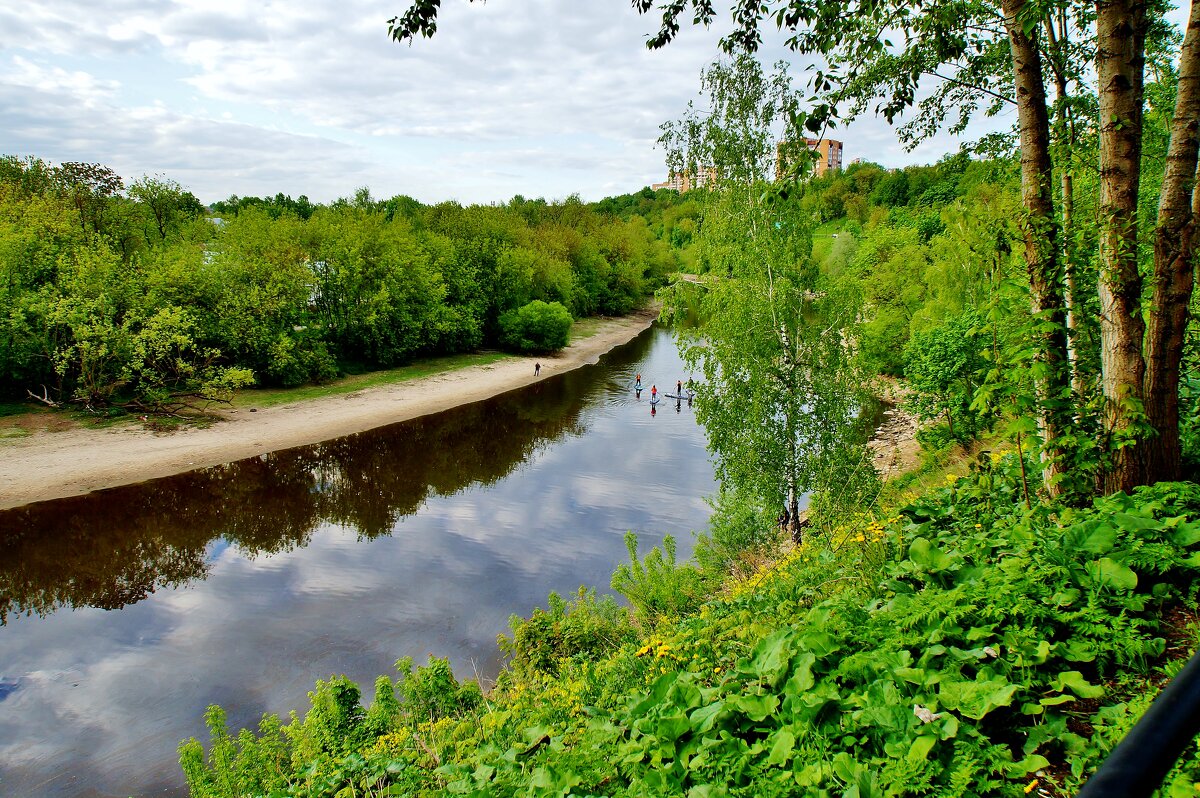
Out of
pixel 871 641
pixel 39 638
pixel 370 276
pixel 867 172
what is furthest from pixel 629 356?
pixel 867 172

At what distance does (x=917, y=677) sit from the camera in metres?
3.46

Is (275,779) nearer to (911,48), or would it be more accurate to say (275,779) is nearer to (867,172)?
(911,48)

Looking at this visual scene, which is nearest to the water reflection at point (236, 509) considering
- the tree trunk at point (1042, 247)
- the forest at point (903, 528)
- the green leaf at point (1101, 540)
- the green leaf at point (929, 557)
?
the forest at point (903, 528)

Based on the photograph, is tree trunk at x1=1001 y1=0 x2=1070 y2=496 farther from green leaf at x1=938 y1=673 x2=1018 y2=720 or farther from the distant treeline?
the distant treeline

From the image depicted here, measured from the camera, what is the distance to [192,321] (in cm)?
3120

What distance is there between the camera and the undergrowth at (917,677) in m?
3.07

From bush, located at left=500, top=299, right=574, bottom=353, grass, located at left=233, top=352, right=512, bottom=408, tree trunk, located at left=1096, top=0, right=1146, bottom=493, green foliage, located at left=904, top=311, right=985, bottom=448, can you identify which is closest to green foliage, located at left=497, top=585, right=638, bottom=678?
tree trunk, located at left=1096, top=0, right=1146, bottom=493

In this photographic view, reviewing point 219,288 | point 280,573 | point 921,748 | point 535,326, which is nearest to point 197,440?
point 219,288

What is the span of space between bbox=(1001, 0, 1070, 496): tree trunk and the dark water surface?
11.4 m

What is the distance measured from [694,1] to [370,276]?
39.7 metres

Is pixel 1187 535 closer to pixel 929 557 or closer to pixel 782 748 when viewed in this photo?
pixel 929 557

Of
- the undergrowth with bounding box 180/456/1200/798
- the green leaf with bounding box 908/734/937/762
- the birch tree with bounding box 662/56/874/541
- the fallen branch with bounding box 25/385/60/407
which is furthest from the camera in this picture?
the fallen branch with bounding box 25/385/60/407

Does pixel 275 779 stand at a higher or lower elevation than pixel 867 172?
lower

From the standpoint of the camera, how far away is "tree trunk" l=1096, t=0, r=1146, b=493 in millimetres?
4828
